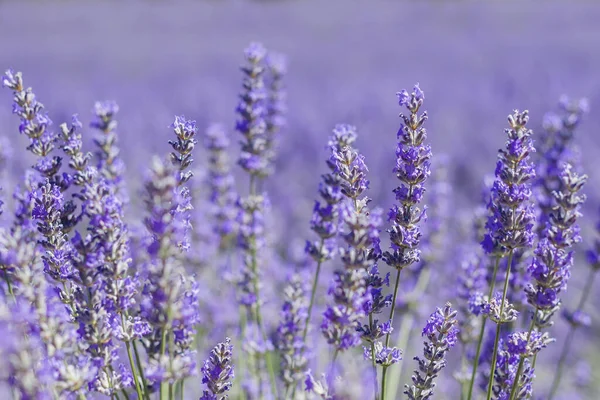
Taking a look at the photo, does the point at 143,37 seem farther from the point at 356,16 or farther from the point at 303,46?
the point at 356,16

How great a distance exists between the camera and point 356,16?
558 inches

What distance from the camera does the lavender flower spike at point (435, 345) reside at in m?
1.39

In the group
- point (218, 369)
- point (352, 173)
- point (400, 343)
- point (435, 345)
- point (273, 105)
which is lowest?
point (218, 369)

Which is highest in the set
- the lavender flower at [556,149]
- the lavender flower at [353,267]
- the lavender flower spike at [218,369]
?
the lavender flower at [556,149]

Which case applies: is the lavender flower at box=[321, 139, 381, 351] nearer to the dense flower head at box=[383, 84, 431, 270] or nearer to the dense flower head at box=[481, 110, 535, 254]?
the dense flower head at box=[383, 84, 431, 270]

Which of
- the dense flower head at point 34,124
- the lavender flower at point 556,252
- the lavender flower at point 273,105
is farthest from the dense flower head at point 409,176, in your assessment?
the lavender flower at point 273,105

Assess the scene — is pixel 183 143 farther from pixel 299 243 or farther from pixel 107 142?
pixel 299 243

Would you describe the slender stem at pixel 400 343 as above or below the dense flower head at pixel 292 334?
above

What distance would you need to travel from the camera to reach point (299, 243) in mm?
3895

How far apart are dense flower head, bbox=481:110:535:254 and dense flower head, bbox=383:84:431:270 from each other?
0.18 metres

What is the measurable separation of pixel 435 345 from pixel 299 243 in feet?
8.20

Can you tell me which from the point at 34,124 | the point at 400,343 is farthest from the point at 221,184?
the point at 34,124

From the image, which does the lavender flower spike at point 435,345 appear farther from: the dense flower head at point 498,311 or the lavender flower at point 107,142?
the lavender flower at point 107,142

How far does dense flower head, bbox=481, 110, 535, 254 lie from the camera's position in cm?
143
